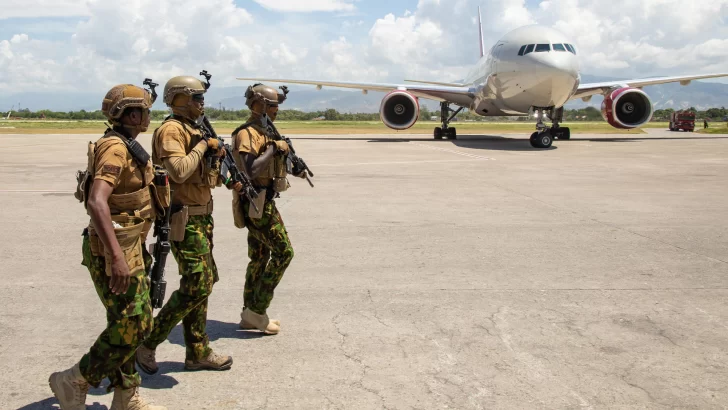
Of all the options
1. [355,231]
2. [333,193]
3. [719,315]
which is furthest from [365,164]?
[719,315]

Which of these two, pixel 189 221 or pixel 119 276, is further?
pixel 189 221

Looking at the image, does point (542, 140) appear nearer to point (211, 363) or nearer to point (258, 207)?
point (258, 207)

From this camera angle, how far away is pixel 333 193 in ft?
38.6

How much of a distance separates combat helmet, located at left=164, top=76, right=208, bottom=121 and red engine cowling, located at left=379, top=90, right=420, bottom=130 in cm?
2335

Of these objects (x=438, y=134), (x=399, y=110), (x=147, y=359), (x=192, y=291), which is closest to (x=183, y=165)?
(x=192, y=291)

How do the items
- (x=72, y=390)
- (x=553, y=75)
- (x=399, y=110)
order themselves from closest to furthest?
(x=72, y=390)
(x=553, y=75)
(x=399, y=110)

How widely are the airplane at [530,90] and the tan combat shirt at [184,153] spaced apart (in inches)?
745

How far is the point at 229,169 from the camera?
418cm

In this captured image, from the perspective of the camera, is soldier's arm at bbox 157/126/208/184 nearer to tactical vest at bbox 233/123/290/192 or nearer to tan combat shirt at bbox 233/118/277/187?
tan combat shirt at bbox 233/118/277/187

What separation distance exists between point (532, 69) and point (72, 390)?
66.2 feet

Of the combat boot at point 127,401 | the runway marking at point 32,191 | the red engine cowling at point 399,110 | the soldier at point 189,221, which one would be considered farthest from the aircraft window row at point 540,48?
the combat boot at point 127,401

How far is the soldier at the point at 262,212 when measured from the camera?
4590 millimetres

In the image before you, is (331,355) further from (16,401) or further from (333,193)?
(333,193)

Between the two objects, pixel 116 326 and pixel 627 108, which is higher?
pixel 627 108
